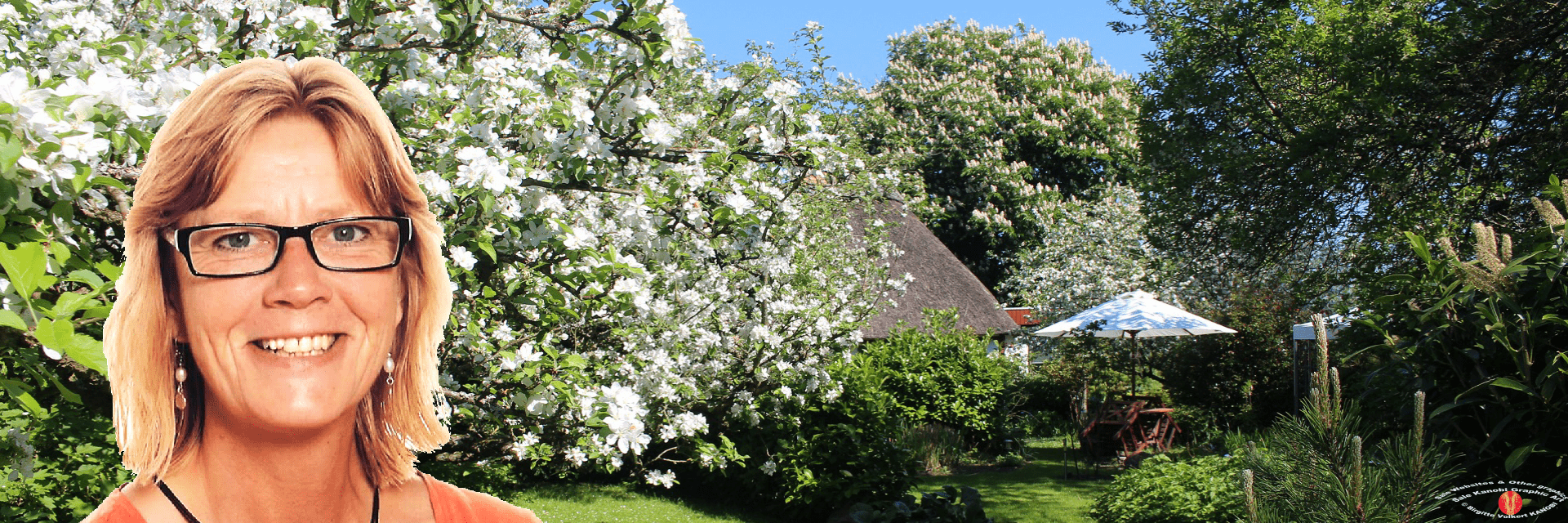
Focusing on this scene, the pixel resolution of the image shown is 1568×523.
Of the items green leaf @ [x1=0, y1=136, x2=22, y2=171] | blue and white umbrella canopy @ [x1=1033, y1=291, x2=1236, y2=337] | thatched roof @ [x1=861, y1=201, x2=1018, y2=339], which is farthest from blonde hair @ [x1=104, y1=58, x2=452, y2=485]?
thatched roof @ [x1=861, y1=201, x2=1018, y2=339]

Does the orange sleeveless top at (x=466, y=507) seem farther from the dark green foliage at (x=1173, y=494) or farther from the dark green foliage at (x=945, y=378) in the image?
the dark green foliage at (x=945, y=378)

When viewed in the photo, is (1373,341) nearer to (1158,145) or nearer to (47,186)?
(47,186)

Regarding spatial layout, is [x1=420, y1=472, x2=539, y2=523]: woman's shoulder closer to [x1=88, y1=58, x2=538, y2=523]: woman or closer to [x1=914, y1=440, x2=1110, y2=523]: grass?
[x1=88, y1=58, x2=538, y2=523]: woman

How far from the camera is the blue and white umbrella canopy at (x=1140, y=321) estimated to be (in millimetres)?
12077

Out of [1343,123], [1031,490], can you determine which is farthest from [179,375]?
[1031,490]

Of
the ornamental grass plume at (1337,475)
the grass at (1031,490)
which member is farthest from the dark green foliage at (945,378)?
the ornamental grass plume at (1337,475)

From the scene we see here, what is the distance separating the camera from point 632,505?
26.7ft

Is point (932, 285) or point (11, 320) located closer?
point (11, 320)

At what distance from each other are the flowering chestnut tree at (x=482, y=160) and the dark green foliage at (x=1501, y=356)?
2551 millimetres

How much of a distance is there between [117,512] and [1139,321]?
40.4 ft

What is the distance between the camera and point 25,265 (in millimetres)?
1753

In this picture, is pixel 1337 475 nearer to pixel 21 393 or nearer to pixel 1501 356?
pixel 1501 356

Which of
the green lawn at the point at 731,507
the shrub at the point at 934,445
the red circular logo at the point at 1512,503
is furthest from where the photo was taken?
the shrub at the point at 934,445

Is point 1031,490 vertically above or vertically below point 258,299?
below
